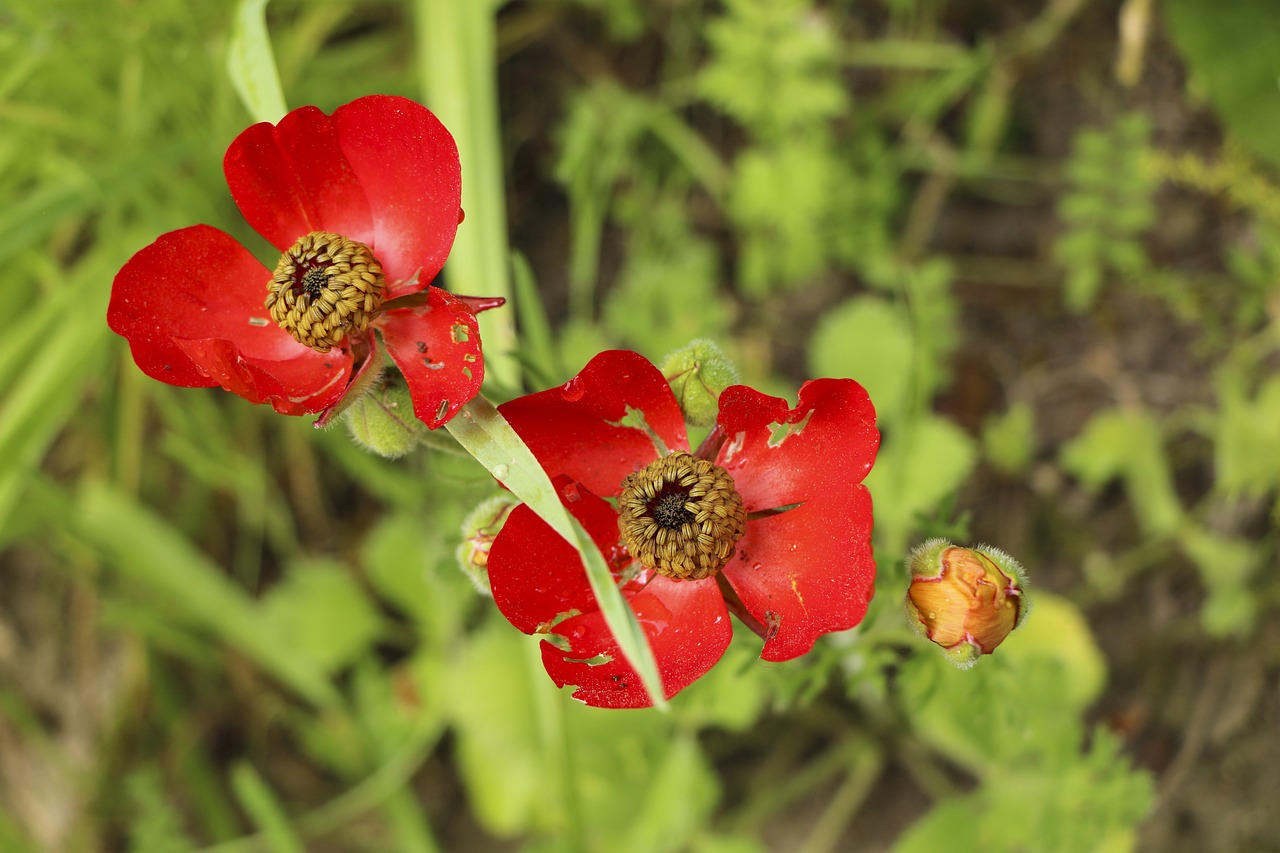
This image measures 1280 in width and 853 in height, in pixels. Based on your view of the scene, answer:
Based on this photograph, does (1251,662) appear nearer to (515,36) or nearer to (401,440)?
(401,440)

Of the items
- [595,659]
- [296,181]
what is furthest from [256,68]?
[595,659]

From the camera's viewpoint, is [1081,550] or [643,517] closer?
[643,517]

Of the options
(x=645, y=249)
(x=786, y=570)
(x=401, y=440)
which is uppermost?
(x=401, y=440)

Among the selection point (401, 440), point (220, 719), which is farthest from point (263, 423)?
point (401, 440)

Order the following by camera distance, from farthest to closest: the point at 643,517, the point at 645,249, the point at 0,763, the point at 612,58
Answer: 1. the point at 0,763
2. the point at 612,58
3. the point at 645,249
4. the point at 643,517

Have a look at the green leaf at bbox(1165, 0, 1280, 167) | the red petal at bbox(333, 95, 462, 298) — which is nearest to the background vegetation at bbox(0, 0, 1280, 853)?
the green leaf at bbox(1165, 0, 1280, 167)

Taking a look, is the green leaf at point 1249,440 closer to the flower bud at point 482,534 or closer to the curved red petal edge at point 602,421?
the curved red petal edge at point 602,421

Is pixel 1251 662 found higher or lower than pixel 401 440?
lower
